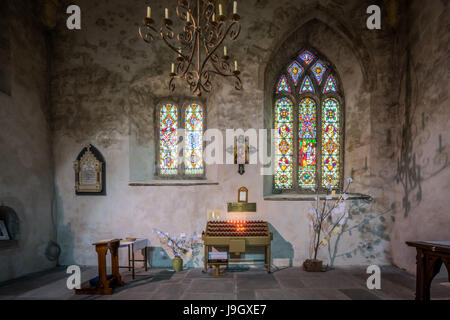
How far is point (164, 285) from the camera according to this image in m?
4.36

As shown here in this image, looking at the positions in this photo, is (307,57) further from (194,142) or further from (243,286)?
(243,286)

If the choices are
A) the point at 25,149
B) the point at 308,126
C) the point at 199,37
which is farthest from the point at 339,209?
the point at 25,149

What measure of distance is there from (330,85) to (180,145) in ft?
13.1

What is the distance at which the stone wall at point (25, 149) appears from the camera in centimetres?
473

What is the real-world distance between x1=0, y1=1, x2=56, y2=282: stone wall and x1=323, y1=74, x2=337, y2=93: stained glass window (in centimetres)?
656

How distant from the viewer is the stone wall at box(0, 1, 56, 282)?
4.73 m

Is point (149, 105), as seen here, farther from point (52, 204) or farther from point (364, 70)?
point (364, 70)

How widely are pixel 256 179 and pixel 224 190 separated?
0.74m

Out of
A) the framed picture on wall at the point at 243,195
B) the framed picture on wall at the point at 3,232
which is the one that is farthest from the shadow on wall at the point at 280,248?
the framed picture on wall at the point at 3,232

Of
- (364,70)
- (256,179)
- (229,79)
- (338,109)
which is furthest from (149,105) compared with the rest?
(364,70)

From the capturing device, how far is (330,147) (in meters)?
6.09

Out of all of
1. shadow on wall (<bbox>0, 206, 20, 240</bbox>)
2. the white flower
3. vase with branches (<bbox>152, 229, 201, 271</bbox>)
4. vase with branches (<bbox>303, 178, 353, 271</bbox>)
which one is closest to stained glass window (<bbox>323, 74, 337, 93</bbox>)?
vase with branches (<bbox>303, 178, 353, 271</bbox>)

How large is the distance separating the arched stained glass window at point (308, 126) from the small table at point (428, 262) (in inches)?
106

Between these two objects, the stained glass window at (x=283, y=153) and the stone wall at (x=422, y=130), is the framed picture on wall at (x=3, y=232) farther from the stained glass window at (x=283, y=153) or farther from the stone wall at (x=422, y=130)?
the stone wall at (x=422, y=130)
